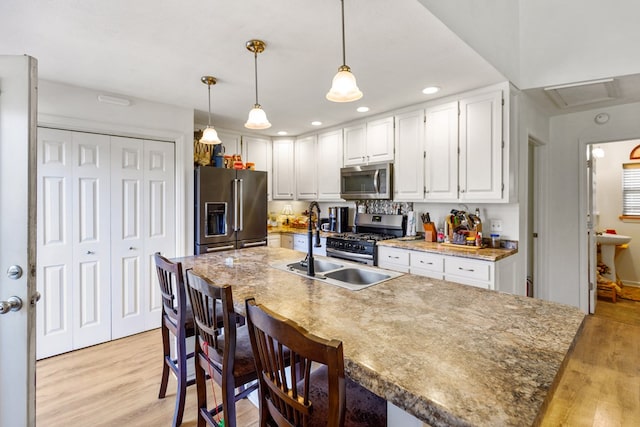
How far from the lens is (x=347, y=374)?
0.91m

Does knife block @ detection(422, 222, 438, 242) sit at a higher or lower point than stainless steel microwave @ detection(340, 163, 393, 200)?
lower

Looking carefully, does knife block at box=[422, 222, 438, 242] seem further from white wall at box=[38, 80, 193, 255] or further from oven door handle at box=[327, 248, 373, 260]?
white wall at box=[38, 80, 193, 255]

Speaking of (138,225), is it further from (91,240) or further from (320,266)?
(320,266)

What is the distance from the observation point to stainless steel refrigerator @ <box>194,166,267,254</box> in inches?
137

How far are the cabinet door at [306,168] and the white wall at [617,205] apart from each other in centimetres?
457

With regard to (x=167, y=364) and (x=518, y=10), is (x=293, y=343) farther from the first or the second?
(x=518, y=10)

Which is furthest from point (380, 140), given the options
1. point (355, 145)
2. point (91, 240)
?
point (91, 240)

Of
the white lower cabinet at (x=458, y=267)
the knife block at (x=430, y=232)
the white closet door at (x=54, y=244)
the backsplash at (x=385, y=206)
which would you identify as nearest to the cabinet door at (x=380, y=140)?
the backsplash at (x=385, y=206)

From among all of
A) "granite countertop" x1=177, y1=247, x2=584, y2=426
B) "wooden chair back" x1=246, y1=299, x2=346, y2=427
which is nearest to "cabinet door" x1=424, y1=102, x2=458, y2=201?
"granite countertop" x1=177, y1=247, x2=584, y2=426

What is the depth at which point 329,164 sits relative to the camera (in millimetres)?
4410

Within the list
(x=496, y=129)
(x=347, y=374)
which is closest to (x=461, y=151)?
(x=496, y=129)

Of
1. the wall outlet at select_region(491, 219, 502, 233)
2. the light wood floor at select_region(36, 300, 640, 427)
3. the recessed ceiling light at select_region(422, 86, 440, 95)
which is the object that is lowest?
the light wood floor at select_region(36, 300, 640, 427)

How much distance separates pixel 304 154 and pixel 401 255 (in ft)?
7.59

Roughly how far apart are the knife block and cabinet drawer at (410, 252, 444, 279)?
0.47 metres
